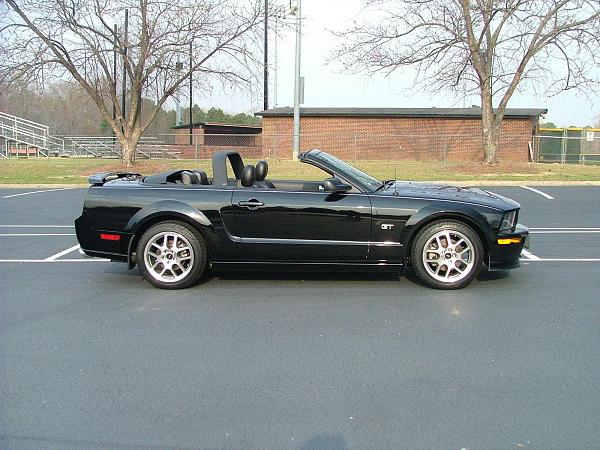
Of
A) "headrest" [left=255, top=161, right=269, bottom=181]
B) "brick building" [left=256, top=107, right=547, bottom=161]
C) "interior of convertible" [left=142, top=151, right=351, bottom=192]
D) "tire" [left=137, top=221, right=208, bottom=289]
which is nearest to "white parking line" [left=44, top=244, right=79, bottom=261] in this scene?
"interior of convertible" [left=142, top=151, right=351, bottom=192]

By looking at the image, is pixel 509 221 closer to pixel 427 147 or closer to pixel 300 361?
pixel 300 361

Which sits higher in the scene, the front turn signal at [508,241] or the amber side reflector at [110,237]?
the front turn signal at [508,241]

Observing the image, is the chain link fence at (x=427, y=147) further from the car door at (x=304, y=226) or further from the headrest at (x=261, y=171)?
the car door at (x=304, y=226)

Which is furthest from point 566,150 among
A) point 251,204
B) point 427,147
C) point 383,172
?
point 251,204

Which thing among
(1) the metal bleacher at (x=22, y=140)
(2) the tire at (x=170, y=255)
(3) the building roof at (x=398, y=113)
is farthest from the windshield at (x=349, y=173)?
(1) the metal bleacher at (x=22, y=140)

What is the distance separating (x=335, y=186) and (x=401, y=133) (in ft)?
94.3

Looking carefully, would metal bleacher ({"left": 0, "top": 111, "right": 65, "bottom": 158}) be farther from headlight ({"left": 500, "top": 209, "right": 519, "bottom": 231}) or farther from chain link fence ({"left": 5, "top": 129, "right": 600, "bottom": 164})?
headlight ({"left": 500, "top": 209, "right": 519, "bottom": 231})

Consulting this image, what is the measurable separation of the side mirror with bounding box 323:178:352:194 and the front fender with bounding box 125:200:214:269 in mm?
1220

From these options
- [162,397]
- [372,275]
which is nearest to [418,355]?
[162,397]

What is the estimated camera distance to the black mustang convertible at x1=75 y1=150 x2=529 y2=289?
5.83 metres

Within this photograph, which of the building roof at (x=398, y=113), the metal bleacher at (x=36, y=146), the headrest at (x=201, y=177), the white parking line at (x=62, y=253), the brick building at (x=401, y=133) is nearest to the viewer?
the headrest at (x=201, y=177)

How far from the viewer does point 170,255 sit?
5992 millimetres

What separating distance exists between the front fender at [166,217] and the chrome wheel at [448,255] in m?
2.19

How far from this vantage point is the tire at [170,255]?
19.6ft
